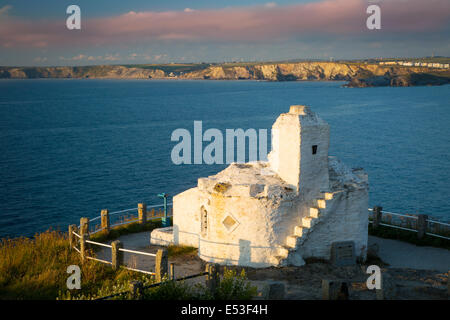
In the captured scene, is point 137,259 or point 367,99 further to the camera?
point 367,99

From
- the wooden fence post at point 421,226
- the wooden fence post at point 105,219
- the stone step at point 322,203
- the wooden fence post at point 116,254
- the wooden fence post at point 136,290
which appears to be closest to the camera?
the wooden fence post at point 136,290

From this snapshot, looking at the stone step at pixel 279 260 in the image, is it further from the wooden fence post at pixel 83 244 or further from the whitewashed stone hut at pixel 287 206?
the wooden fence post at pixel 83 244

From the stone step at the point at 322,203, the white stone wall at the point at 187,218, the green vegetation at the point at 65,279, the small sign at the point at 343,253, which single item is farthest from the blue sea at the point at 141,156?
the stone step at the point at 322,203

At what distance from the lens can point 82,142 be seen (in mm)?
73312

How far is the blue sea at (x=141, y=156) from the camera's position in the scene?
4262cm

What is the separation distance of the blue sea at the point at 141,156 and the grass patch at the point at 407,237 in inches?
740

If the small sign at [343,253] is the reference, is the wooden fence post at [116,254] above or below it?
above

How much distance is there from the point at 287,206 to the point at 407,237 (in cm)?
812

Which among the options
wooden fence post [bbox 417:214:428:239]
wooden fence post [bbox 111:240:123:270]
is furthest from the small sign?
wooden fence post [bbox 111:240:123:270]

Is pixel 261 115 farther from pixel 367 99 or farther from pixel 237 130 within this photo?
pixel 367 99

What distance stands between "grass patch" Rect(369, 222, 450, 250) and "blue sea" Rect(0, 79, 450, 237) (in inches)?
740

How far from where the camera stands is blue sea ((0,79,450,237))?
42.6m

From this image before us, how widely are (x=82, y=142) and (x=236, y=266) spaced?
197ft
